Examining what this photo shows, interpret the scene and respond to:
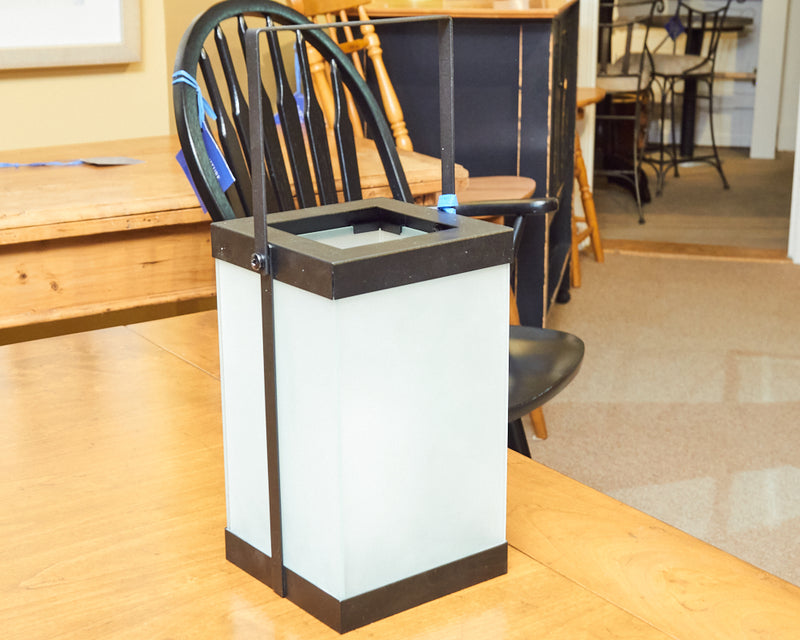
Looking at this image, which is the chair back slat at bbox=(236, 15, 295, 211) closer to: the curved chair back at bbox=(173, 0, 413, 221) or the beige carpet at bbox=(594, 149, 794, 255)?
the curved chair back at bbox=(173, 0, 413, 221)

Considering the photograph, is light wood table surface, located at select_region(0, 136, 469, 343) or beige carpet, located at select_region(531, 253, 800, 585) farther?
beige carpet, located at select_region(531, 253, 800, 585)

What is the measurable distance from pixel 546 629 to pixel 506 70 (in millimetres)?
2189

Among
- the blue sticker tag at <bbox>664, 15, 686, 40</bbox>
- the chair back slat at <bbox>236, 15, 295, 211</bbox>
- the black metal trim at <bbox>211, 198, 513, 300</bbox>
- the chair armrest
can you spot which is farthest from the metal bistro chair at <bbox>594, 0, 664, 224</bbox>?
the black metal trim at <bbox>211, 198, 513, 300</bbox>

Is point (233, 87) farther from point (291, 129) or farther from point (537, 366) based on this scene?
point (537, 366)

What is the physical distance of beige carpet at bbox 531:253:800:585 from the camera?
2.06m

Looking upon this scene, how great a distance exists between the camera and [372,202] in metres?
0.63

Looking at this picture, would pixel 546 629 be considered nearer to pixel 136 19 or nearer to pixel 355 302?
pixel 355 302

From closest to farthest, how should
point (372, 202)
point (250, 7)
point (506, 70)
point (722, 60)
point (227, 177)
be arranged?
point (372, 202), point (227, 177), point (250, 7), point (506, 70), point (722, 60)

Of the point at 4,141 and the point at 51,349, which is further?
the point at 4,141

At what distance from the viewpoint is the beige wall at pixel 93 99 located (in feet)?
6.88

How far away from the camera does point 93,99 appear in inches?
85.9

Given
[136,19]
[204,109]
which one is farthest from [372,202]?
[136,19]

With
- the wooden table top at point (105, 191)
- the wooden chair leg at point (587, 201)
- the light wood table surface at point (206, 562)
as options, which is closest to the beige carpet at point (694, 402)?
the wooden chair leg at point (587, 201)

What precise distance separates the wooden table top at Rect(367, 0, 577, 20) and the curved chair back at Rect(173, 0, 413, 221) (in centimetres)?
75
